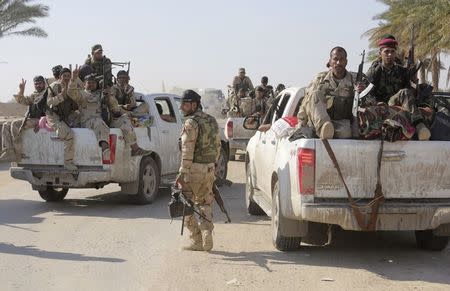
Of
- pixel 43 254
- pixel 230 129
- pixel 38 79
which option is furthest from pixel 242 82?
pixel 43 254

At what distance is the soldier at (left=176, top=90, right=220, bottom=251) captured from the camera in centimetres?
727

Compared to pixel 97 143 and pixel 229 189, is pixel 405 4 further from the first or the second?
pixel 97 143

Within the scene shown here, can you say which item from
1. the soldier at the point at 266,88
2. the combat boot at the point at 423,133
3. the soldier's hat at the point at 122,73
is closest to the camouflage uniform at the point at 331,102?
the combat boot at the point at 423,133

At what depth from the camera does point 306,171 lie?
6.64 metres

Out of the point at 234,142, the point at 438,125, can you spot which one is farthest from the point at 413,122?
the point at 234,142

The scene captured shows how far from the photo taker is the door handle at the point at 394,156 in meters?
6.71

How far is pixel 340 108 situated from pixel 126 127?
4.36 metres

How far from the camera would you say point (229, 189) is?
43.1ft

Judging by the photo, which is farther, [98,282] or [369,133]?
[369,133]

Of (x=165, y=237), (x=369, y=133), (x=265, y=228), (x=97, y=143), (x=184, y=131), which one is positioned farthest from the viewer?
(x=97, y=143)

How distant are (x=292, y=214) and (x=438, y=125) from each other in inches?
73.4

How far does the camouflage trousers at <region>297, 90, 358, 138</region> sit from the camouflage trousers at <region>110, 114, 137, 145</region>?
160 inches

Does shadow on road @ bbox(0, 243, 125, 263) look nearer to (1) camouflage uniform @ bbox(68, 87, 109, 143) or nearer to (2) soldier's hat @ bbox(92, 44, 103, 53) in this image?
(1) camouflage uniform @ bbox(68, 87, 109, 143)

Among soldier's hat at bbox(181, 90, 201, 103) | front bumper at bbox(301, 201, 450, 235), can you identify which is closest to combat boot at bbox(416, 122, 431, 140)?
front bumper at bbox(301, 201, 450, 235)
